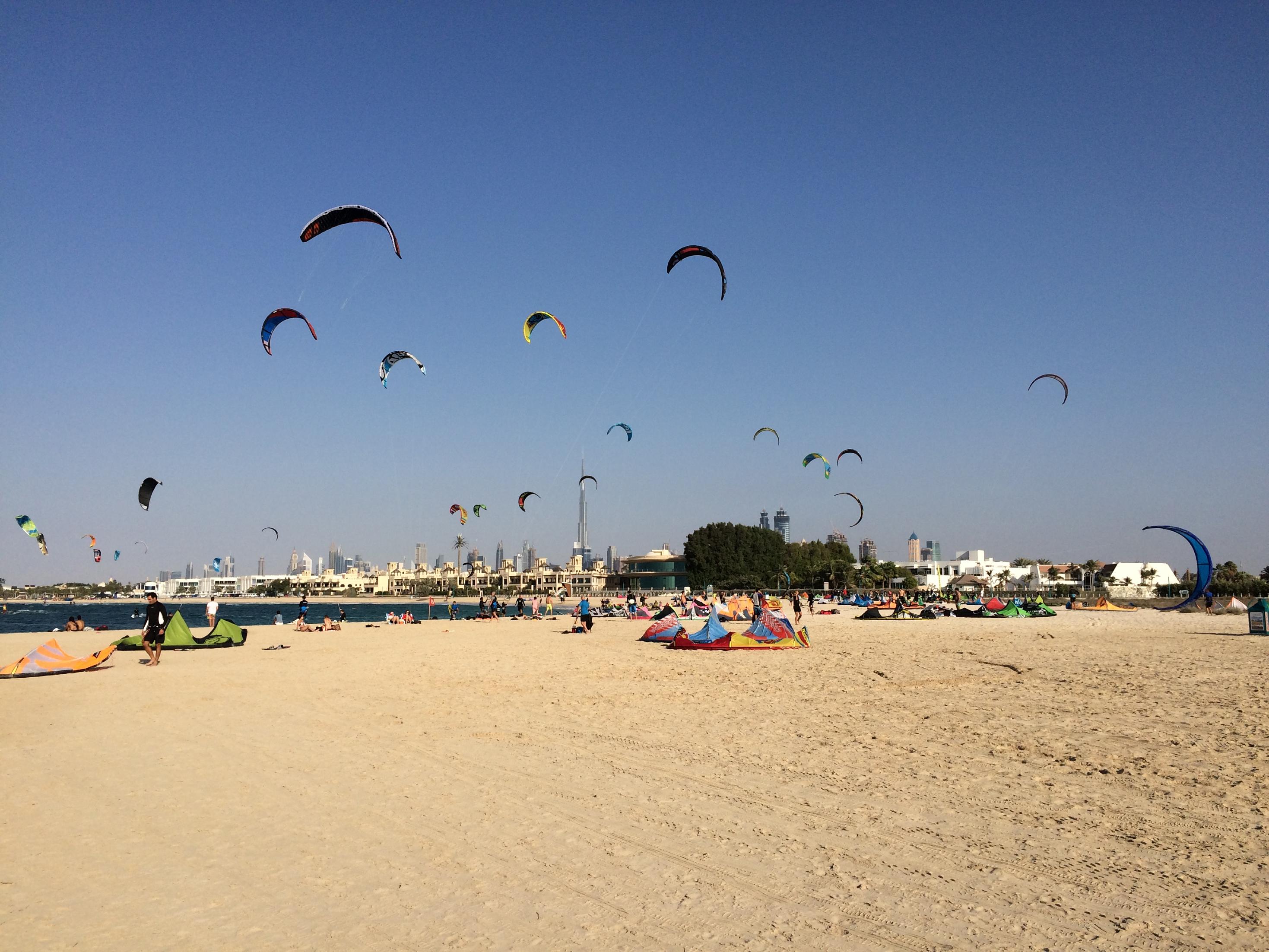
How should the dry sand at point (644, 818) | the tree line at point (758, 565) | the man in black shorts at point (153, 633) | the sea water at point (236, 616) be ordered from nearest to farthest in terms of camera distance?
the dry sand at point (644, 818) < the man in black shorts at point (153, 633) < the sea water at point (236, 616) < the tree line at point (758, 565)

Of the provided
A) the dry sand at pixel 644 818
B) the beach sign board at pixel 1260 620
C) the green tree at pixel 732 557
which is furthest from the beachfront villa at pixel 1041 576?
the dry sand at pixel 644 818

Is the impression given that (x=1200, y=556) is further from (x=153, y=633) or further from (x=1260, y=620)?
(x=153, y=633)

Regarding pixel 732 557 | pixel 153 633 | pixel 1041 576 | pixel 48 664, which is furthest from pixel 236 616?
pixel 1041 576

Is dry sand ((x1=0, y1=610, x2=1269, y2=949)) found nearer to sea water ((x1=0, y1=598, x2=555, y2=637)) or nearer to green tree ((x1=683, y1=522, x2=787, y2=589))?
sea water ((x1=0, y1=598, x2=555, y2=637))

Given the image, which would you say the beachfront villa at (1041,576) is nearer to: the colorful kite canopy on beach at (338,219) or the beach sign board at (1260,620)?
the beach sign board at (1260,620)

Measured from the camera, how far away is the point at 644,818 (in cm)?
520

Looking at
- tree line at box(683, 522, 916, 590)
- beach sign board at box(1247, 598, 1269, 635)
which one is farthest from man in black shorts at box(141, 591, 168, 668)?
tree line at box(683, 522, 916, 590)

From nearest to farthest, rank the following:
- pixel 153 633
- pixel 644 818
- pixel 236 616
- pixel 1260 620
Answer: pixel 644 818 → pixel 153 633 → pixel 1260 620 → pixel 236 616

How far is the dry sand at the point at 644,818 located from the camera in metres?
3.62

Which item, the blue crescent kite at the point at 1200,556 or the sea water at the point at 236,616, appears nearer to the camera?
the blue crescent kite at the point at 1200,556

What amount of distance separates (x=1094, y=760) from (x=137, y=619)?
53725mm

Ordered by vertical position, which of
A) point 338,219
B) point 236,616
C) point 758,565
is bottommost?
point 236,616

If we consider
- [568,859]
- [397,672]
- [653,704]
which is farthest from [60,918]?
[397,672]

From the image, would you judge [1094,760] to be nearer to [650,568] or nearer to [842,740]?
[842,740]
